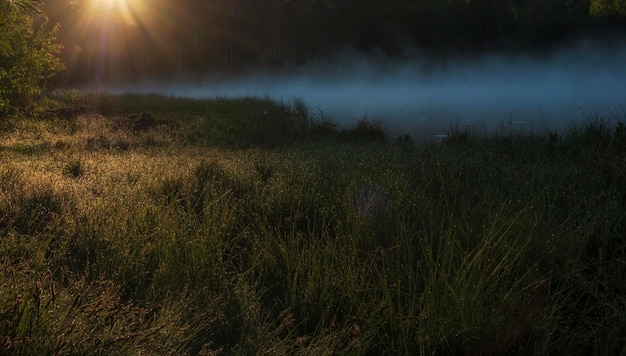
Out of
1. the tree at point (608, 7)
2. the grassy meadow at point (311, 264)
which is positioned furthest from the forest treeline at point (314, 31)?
the grassy meadow at point (311, 264)

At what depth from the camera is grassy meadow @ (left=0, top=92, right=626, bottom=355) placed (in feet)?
8.98

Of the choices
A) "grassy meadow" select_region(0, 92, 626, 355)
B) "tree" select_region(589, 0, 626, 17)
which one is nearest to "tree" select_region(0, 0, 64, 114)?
"grassy meadow" select_region(0, 92, 626, 355)

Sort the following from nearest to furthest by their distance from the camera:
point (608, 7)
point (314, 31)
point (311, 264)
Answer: point (311, 264) → point (608, 7) → point (314, 31)

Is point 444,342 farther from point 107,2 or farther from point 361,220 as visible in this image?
point 107,2

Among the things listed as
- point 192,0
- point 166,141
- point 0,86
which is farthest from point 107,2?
point 166,141

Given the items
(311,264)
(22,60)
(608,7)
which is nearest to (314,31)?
(608,7)

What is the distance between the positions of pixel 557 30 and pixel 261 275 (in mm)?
64410

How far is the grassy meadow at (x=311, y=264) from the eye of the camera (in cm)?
274

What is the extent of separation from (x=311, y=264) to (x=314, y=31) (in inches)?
2456

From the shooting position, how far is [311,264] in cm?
372

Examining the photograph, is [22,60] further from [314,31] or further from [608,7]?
[314,31]

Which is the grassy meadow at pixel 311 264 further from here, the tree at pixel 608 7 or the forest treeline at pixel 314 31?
the forest treeline at pixel 314 31

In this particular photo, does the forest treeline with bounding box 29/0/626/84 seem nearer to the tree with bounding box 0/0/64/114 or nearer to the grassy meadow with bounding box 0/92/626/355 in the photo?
the tree with bounding box 0/0/64/114

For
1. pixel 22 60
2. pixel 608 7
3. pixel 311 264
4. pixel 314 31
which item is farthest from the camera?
pixel 314 31
